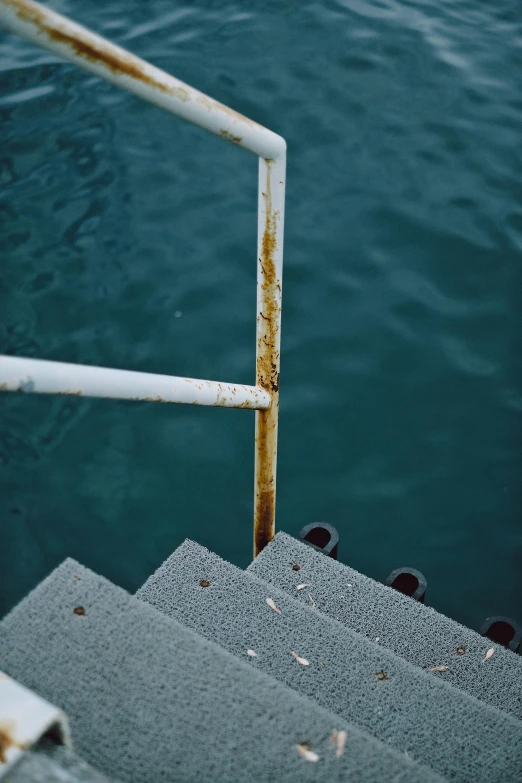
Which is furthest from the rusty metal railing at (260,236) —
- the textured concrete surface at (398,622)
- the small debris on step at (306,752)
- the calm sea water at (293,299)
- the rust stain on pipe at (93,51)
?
the calm sea water at (293,299)

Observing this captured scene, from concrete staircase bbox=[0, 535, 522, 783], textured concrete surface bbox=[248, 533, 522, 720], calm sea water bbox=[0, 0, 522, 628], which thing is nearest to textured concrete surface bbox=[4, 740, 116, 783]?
concrete staircase bbox=[0, 535, 522, 783]

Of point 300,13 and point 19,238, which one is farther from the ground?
point 300,13

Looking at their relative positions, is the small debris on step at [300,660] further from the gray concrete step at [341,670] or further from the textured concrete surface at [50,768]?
the textured concrete surface at [50,768]

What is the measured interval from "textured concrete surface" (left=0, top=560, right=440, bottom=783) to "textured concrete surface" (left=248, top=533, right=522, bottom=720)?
2.49 feet

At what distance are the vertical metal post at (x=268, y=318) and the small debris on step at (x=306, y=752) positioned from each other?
0.83 meters

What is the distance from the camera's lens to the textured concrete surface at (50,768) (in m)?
0.73

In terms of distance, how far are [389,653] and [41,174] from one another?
4.28 m

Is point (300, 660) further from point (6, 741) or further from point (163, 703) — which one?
point (6, 741)

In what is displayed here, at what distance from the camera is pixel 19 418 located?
3725mm

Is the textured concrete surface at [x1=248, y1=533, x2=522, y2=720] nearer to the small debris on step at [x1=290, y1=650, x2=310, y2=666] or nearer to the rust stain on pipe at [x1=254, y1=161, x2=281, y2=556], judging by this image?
the rust stain on pipe at [x1=254, y1=161, x2=281, y2=556]

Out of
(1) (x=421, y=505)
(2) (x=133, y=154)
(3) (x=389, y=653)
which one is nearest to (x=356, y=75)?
(2) (x=133, y=154)

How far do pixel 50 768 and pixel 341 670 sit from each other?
969mm

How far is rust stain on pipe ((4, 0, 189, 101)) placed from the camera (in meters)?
0.82

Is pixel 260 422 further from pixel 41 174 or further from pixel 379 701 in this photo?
pixel 41 174
